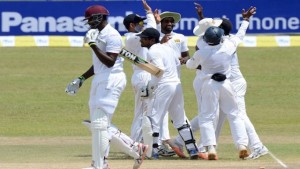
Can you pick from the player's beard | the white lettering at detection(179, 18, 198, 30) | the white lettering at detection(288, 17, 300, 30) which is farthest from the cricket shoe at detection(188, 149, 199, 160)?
the white lettering at detection(288, 17, 300, 30)

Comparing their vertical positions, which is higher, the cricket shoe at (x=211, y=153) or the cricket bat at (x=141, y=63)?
the cricket bat at (x=141, y=63)

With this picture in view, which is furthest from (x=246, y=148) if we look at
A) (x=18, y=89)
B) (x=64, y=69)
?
(x=64, y=69)

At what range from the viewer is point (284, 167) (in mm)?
13633

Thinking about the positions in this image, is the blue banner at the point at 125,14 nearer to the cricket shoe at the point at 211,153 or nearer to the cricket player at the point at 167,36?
the cricket player at the point at 167,36

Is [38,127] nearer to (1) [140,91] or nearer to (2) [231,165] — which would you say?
(1) [140,91]

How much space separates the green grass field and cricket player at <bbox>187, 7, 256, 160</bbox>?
35cm

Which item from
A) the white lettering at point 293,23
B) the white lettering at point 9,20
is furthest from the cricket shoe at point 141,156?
the white lettering at point 293,23

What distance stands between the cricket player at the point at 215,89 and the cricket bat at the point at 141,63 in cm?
73

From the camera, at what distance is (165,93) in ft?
49.9

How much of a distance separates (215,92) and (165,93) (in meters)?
0.75

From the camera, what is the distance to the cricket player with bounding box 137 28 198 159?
14.9 meters

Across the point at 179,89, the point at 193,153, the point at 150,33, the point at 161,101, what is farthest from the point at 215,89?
the point at 150,33

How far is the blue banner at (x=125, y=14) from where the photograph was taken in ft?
107

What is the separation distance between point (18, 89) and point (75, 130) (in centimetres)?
608
